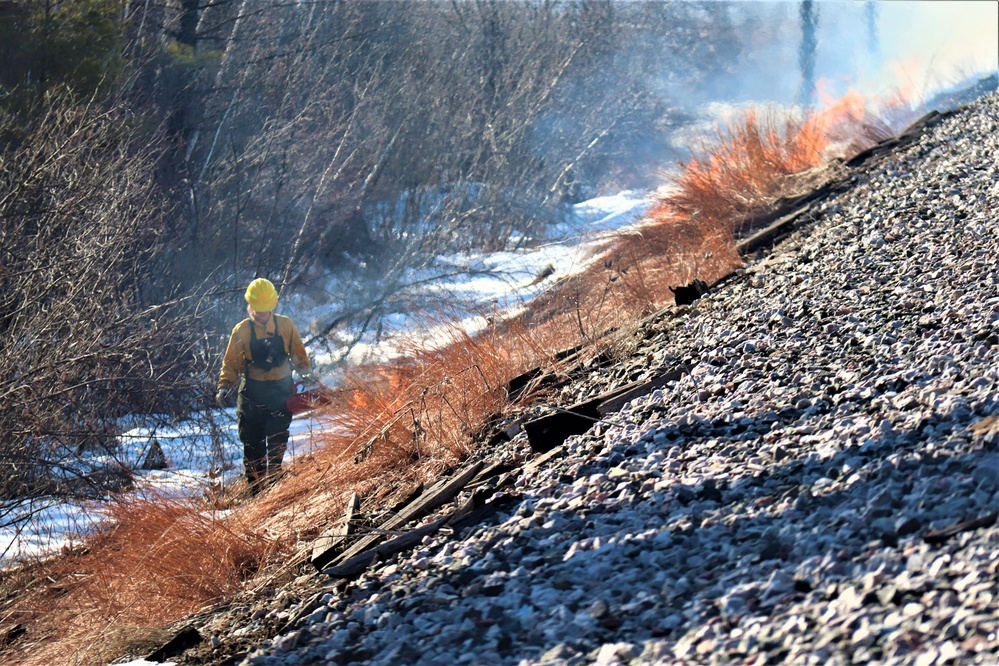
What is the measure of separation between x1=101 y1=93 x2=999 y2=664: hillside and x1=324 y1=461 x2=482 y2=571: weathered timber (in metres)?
0.16

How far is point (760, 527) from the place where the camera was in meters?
2.82

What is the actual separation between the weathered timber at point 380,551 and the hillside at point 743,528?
0.13 feet

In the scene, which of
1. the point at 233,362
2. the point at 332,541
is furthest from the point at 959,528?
the point at 233,362

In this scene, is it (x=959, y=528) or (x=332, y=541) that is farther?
(x=332, y=541)

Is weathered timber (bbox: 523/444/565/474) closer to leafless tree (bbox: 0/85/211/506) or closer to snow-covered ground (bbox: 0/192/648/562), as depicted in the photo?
snow-covered ground (bbox: 0/192/648/562)

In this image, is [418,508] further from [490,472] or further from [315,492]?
[315,492]

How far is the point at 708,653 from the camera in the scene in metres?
2.31

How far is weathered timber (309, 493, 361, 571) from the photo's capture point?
12.0 ft

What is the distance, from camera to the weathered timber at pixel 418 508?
11.7 feet

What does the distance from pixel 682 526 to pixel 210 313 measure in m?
11.1

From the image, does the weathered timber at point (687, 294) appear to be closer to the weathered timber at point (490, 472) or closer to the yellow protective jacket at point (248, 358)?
the weathered timber at point (490, 472)

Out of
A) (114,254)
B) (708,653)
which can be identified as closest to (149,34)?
(114,254)

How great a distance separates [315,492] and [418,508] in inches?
56.0

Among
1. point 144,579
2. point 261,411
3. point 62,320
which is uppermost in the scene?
point 62,320
